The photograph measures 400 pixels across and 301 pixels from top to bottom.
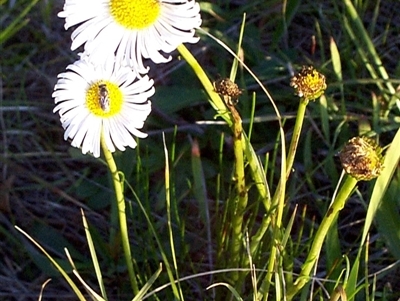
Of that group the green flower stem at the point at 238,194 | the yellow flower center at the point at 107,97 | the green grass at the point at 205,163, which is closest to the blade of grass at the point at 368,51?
the green grass at the point at 205,163

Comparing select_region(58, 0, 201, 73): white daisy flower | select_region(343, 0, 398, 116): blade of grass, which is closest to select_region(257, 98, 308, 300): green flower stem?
select_region(58, 0, 201, 73): white daisy flower

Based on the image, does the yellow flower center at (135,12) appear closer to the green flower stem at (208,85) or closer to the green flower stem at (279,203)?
the green flower stem at (208,85)

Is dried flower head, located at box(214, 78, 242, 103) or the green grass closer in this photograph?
dried flower head, located at box(214, 78, 242, 103)

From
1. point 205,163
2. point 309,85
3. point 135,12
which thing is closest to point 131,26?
point 135,12

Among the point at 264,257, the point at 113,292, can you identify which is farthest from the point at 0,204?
the point at 264,257

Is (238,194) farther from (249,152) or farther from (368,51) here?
(368,51)

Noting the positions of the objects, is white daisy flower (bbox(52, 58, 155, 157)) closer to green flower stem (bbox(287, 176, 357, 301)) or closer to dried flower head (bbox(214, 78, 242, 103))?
dried flower head (bbox(214, 78, 242, 103))
